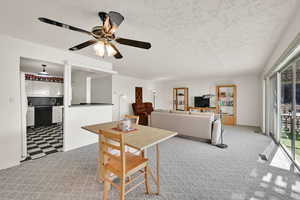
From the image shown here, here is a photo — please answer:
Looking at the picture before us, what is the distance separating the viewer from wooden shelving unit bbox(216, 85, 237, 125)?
6.05 m

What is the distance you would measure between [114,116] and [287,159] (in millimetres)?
5520

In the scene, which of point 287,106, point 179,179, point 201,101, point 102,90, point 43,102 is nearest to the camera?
point 179,179

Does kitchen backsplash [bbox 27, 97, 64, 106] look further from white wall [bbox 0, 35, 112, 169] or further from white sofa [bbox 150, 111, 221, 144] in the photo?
white sofa [bbox 150, 111, 221, 144]

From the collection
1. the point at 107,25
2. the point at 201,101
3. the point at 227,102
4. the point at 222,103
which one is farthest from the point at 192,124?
the point at 227,102

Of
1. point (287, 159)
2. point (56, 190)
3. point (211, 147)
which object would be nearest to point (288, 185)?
point (287, 159)

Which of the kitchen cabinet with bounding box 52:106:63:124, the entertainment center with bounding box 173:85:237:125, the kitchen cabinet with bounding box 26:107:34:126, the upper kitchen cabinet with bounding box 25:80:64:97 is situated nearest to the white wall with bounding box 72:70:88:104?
the kitchen cabinet with bounding box 52:106:63:124

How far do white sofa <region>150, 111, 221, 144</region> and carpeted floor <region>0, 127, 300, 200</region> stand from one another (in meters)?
0.72

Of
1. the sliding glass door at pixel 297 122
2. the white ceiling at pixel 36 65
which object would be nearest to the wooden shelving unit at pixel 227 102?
the sliding glass door at pixel 297 122

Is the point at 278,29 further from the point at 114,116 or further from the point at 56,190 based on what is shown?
the point at 114,116

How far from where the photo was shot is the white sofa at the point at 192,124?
11.5 ft

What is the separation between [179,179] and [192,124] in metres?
2.06

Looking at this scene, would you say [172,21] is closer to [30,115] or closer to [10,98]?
[10,98]

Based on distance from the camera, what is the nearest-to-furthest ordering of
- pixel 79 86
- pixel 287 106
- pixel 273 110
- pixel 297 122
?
pixel 297 122, pixel 287 106, pixel 273 110, pixel 79 86

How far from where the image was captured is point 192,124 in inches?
149
